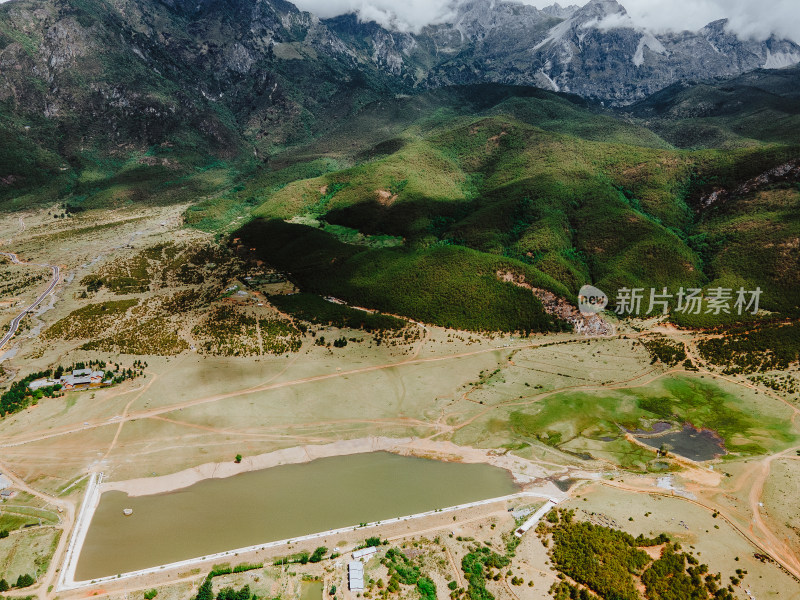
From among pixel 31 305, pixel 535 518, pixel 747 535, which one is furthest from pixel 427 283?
pixel 31 305

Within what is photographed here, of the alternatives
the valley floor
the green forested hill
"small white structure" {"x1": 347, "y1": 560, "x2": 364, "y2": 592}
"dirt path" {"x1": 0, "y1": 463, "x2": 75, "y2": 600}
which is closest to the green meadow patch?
the valley floor

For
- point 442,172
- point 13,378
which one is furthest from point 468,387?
point 442,172

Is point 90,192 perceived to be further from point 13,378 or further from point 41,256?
point 13,378

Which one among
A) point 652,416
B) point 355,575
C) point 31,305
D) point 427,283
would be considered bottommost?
point 355,575

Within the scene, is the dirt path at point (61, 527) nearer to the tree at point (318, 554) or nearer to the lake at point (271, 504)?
the lake at point (271, 504)

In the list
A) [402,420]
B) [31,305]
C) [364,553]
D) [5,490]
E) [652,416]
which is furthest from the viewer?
[31,305]

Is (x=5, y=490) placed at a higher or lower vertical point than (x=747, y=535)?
lower

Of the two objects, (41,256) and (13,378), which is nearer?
(13,378)

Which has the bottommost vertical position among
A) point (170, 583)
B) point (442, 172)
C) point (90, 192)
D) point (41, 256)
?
point (170, 583)

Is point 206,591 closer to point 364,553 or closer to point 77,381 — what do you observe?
point 364,553
